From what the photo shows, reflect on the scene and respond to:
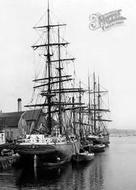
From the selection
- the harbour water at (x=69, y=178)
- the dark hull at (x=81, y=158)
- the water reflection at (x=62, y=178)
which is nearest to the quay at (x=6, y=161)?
the harbour water at (x=69, y=178)

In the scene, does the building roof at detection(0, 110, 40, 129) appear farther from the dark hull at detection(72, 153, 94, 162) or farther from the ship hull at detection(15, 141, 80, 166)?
the ship hull at detection(15, 141, 80, 166)

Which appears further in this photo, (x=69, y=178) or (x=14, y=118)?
(x=14, y=118)

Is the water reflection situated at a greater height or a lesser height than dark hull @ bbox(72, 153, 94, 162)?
lesser

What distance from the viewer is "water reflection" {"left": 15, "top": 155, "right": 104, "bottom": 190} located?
4238cm

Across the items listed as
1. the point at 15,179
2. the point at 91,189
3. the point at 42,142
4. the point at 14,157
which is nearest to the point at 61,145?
the point at 42,142

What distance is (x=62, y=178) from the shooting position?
155ft

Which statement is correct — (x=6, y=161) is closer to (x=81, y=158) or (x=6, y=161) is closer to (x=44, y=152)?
(x=44, y=152)

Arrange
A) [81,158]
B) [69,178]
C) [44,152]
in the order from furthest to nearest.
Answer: [81,158], [44,152], [69,178]

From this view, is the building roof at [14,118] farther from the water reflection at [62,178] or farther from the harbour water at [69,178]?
the water reflection at [62,178]

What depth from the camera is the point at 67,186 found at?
4216cm

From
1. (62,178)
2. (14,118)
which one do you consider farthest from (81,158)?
(14,118)

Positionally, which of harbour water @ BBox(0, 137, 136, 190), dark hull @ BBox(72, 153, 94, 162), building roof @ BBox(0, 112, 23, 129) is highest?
building roof @ BBox(0, 112, 23, 129)

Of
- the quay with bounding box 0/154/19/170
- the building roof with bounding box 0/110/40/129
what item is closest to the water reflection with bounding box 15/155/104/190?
the quay with bounding box 0/154/19/170

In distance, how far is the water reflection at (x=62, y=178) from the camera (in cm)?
4238
